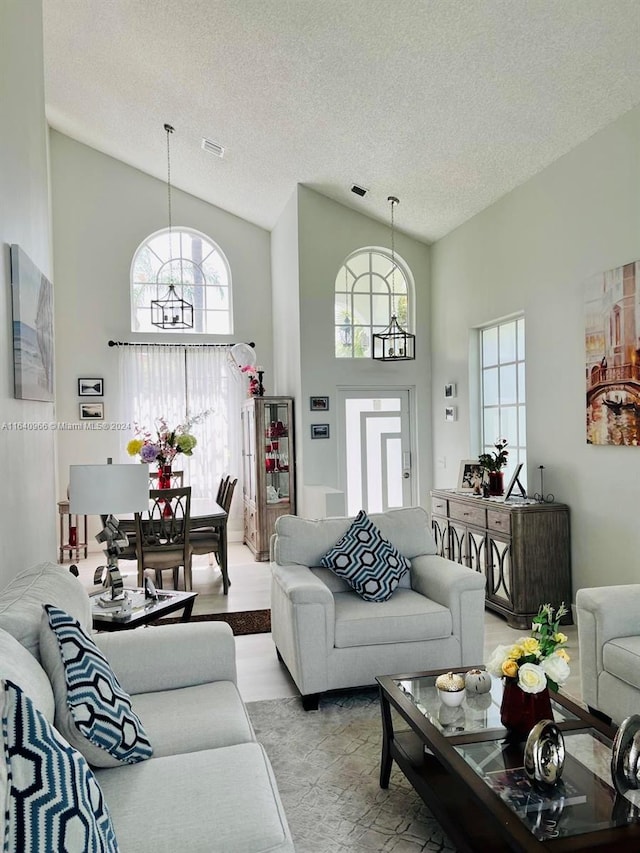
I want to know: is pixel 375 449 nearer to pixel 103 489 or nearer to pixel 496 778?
pixel 103 489

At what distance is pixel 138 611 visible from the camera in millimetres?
3094

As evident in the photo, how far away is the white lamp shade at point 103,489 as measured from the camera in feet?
9.98

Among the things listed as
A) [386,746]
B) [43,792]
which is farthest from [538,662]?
[43,792]

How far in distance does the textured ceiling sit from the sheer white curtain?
2108mm

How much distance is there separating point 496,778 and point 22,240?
3066 millimetres

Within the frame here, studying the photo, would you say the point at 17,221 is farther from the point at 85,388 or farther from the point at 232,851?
the point at 85,388

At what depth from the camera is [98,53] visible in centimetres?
515

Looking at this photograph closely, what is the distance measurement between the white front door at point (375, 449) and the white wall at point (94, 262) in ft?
7.80

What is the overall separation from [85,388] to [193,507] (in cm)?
245

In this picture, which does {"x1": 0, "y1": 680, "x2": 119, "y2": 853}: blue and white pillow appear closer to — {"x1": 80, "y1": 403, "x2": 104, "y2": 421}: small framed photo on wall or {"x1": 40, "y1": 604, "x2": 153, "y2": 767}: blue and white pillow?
{"x1": 40, "y1": 604, "x2": 153, "y2": 767}: blue and white pillow

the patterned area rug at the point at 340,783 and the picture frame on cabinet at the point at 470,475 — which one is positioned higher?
the picture frame on cabinet at the point at 470,475

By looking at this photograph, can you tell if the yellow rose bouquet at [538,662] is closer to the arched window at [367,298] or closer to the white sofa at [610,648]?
the white sofa at [610,648]

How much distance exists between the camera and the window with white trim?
5227 mm

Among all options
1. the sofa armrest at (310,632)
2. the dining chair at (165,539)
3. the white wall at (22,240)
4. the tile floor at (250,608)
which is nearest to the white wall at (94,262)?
the tile floor at (250,608)
